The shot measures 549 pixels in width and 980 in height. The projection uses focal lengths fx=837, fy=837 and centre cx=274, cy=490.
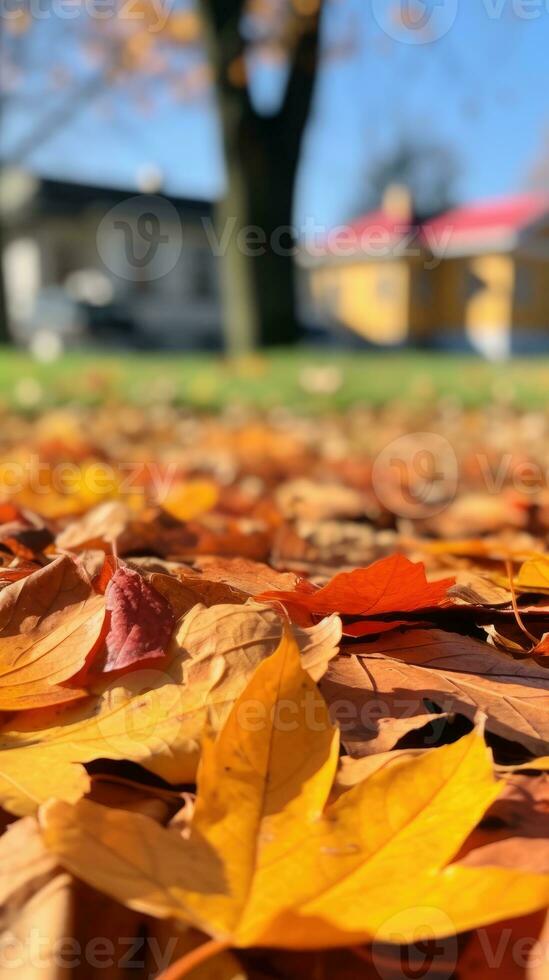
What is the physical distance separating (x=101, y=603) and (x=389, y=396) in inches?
203

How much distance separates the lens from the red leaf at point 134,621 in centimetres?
60

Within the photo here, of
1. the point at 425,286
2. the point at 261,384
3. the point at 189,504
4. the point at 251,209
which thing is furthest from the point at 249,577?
the point at 425,286

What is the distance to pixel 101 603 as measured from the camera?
66 cm

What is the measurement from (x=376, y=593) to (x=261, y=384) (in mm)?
5498

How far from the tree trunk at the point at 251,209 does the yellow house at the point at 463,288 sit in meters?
19.4

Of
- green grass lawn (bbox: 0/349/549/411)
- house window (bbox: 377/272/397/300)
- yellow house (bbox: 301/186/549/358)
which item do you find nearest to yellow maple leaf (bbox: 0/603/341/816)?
green grass lawn (bbox: 0/349/549/411)

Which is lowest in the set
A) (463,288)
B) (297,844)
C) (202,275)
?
(463,288)

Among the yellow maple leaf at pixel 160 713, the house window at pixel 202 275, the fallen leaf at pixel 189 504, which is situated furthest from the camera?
the house window at pixel 202 275

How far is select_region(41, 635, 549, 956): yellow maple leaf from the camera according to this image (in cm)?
40

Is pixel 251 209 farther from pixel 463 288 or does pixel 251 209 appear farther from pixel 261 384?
pixel 463 288

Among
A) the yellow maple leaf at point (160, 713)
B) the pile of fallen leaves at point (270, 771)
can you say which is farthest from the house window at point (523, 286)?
the yellow maple leaf at point (160, 713)

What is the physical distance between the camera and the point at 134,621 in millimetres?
614

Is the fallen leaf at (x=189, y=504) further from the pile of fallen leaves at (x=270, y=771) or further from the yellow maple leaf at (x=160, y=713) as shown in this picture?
the yellow maple leaf at (x=160, y=713)

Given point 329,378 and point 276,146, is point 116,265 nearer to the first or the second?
point 276,146
